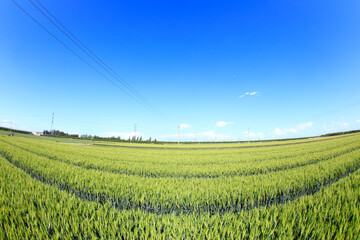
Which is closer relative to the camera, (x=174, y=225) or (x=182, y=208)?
(x=174, y=225)

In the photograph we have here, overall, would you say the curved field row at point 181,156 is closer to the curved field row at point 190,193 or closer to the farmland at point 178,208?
the farmland at point 178,208

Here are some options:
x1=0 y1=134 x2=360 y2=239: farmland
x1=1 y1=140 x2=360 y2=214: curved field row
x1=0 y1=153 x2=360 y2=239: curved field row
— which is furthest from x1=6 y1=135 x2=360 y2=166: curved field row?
x1=0 y1=153 x2=360 y2=239: curved field row

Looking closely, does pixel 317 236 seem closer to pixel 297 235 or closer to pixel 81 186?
pixel 297 235

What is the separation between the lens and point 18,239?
2.06 m

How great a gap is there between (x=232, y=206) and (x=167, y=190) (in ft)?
6.32

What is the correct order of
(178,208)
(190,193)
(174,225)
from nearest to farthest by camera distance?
(174,225) < (178,208) < (190,193)

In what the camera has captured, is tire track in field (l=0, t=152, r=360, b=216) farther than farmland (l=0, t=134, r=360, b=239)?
Yes

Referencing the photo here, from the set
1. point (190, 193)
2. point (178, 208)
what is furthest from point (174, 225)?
point (190, 193)

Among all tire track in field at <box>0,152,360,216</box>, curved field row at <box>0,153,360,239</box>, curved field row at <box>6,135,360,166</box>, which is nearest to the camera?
curved field row at <box>0,153,360,239</box>

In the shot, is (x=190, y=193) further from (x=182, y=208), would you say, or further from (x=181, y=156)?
(x=181, y=156)

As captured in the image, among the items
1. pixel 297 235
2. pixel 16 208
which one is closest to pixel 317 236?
pixel 297 235

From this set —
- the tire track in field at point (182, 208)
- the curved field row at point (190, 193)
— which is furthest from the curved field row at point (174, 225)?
the curved field row at point (190, 193)

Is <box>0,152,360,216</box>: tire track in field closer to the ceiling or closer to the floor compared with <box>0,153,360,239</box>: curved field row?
closer to the floor

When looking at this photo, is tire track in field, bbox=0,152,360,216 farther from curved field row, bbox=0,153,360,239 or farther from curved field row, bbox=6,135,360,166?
curved field row, bbox=6,135,360,166
